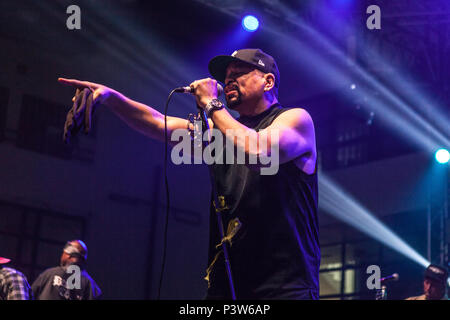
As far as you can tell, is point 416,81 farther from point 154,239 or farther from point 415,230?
point 154,239

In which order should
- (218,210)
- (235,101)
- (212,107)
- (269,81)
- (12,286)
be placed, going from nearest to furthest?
(218,210) → (212,107) → (235,101) → (269,81) → (12,286)

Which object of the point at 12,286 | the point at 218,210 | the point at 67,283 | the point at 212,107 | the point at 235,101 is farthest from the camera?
the point at 67,283

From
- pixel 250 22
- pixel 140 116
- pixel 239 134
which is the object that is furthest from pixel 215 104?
pixel 250 22

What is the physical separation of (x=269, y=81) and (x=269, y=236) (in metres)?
0.88

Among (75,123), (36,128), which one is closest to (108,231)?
(36,128)

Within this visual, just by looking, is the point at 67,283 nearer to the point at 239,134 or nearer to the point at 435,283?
the point at 435,283

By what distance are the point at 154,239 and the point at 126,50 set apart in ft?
14.7

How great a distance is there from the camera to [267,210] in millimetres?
2609

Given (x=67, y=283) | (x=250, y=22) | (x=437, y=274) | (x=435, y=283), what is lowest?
(x=67, y=283)

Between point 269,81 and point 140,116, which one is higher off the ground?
point 269,81

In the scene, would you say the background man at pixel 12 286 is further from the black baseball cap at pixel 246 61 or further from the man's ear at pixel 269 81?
the man's ear at pixel 269 81

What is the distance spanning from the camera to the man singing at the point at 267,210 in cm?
254
